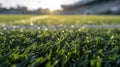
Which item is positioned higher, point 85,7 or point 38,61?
point 38,61

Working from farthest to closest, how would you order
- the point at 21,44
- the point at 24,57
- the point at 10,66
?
the point at 21,44 → the point at 24,57 → the point at 10,66

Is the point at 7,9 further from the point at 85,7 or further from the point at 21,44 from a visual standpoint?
the point at 21,44

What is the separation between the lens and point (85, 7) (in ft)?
171

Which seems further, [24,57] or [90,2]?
[90,2]

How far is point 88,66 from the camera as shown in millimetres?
1365

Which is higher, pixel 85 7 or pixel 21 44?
pixel 21 44

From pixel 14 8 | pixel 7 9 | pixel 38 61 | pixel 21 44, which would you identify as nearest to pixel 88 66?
pixel 38 61

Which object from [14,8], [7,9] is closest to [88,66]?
[7,9]

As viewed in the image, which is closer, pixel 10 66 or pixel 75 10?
pixel 10 66

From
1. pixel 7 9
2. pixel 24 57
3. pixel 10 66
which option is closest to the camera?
pixel 10 66

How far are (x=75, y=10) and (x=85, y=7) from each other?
1.80 meters

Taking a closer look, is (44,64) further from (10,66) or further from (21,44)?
(21,44)

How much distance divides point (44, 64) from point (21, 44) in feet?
2.47

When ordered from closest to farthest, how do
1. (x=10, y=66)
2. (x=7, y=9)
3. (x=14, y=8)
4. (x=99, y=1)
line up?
(x=10, y=66) → (x=7, y=9) → (x=14, y=8) → (x=99, y=1)
